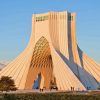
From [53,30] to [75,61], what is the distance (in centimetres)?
623

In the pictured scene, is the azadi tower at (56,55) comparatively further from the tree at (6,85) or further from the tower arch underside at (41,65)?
the tree at (6,85)

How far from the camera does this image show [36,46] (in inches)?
2734

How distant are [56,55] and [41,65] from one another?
1038 cm

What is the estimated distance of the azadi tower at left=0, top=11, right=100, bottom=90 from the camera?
212ft

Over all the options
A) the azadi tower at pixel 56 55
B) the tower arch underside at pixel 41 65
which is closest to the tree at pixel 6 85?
the azadi tower at pixel 56 55

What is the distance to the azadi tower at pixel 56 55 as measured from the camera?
212 feet

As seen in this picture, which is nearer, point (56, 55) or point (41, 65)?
point (56, 55)

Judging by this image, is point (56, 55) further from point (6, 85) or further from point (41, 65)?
Result: point (6, 85)

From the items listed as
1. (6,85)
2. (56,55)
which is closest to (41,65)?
(56,55)

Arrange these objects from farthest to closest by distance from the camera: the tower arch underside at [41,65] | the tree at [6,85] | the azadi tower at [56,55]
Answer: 1. the tower arch underside at [41,65]
2. the azadi tower at [56,55]
3. the tree at [6,85]

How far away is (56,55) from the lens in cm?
6425

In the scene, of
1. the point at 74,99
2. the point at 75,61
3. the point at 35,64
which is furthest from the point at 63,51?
the point at 74,99

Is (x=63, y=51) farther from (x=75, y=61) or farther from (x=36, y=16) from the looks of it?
(x=36, y=16)

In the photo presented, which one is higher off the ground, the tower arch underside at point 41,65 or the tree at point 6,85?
the tower arch underside at point 41,65
